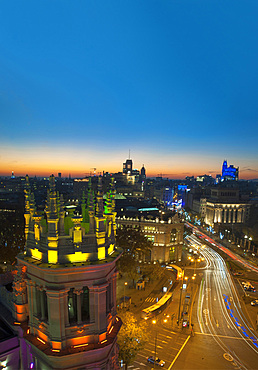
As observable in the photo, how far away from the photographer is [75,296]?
1300 centimetres

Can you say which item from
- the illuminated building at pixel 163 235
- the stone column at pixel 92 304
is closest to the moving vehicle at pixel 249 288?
the illuminated building at pixel 163 235

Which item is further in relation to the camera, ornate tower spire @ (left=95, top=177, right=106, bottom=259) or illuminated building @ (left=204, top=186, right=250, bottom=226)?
illuminated building @ (left=204, top=186, right=250, bottom=226)

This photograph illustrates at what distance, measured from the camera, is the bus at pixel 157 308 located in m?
47.2

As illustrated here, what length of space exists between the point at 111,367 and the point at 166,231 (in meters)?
67.1

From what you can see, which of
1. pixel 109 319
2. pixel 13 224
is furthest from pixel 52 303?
pixel 13 224

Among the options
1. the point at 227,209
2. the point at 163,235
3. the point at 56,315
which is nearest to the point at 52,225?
the point at 56,315

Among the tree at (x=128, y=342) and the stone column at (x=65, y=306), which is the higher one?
the stone column at (x=65, y=306)

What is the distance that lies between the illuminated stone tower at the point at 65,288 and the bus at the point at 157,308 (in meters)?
37.1

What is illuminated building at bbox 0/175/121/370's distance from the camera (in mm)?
12273

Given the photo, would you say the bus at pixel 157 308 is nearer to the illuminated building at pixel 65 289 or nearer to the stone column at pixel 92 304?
the illuminated building at pixel 65 289

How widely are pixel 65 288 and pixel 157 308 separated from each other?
44129 mm

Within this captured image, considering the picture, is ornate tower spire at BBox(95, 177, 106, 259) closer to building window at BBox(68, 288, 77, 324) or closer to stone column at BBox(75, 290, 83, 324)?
stone column at BBox(75, 290, 83, 324)

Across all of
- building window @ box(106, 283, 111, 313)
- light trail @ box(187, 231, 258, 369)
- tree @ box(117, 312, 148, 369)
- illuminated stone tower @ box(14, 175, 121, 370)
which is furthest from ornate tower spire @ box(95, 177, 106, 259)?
light trail @ box(187, 231, 258, 369)

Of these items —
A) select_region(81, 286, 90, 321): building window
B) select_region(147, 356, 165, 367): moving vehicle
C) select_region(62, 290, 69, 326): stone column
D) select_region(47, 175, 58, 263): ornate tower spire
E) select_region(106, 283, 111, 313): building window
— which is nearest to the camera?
select_region(47, 175, 58, 263): ornate tower spire
